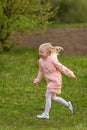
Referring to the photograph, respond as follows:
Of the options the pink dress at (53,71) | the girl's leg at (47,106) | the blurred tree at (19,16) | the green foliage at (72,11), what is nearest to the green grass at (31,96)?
the girl's leg at (47,106)

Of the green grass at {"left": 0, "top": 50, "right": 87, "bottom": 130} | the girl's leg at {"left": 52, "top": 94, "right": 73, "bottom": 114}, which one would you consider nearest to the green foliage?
the green grass at {"left": 0, "top": 50, "right": 87, "bottom": 130}

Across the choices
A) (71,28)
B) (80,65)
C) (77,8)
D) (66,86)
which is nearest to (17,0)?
(80,65)

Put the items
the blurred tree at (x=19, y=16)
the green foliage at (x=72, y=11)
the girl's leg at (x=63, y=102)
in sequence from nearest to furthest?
the girl's leg at (x=63, y=102) → the blurred tree at (x=19, y=16) → the green foliage at (x=72, y=11)

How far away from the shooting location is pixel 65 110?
10.5 metres

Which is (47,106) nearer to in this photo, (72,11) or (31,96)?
(31,96)

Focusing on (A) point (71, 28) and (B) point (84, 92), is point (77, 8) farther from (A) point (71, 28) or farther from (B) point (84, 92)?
(B) point (84, 92)

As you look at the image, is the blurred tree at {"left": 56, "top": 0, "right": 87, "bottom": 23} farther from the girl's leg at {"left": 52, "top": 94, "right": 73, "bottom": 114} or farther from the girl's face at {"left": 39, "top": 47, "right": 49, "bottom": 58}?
the girl's face at {"left": 39, "top": 47, "right": 49, "bottom": 58}

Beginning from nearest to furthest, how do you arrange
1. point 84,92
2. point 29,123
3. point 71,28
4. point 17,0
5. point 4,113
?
point 29,123, point 4,113, point 84,92, point 17,0, point 71,28

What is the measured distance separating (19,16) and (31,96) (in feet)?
19.0

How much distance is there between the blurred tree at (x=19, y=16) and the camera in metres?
16.6

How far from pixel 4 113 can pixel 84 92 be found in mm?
2653

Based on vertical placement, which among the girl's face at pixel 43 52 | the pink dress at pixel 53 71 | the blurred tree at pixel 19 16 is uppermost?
the girl's face at pixel 43 52

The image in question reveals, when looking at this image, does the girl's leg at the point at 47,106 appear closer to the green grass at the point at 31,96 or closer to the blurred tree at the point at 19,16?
the green grass at the point at 31,96

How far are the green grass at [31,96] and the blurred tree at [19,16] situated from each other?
770mm
